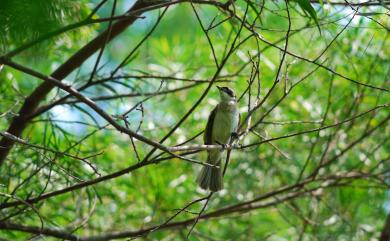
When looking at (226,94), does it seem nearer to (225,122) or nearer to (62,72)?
(225,122)

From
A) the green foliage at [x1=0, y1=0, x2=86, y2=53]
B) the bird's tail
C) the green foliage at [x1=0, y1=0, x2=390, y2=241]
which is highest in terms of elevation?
the green foliage at [x1=0, y1=0, x2=390, y2=241]

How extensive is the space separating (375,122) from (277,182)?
1.24 meters

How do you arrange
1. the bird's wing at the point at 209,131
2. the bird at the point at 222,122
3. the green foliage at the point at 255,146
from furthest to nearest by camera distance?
the bird's wing at the point at 209,131
the bird at the point at 222,122
the green foliage at the point at 255,146

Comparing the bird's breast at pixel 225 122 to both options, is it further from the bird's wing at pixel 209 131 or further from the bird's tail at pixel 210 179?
the bird's tail at pixel 210 179

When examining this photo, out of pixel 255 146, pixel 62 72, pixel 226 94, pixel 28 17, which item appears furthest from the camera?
pixel 226 94

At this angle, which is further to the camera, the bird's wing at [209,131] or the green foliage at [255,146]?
the bird's wing at [209,131]

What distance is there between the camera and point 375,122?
17.7ft

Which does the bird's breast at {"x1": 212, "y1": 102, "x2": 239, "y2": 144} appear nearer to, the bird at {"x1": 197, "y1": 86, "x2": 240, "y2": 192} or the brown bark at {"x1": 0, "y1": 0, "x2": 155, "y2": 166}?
the bird at {"x1": 197, "y1": 86, "x2": 240, "y2": 192}

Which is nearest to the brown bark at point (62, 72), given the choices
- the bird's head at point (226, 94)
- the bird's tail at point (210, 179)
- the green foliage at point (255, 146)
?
the green foliage at point (255, 146)

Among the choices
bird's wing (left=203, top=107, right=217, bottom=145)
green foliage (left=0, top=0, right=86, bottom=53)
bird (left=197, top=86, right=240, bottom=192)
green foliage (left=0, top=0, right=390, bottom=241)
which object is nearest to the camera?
green foliage (left=0, top=0, right=86, bottom=53)

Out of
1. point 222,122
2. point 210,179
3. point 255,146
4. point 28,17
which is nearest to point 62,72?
point 210,179

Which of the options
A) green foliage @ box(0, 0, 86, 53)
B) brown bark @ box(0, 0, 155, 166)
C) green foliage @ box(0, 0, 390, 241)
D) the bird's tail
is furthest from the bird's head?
green foliage @ box(0, 0, 86, 53)

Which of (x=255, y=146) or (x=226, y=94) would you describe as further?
(x=226, y=94)

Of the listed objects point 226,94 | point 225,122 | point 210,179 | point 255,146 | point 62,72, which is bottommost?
point 210,179
